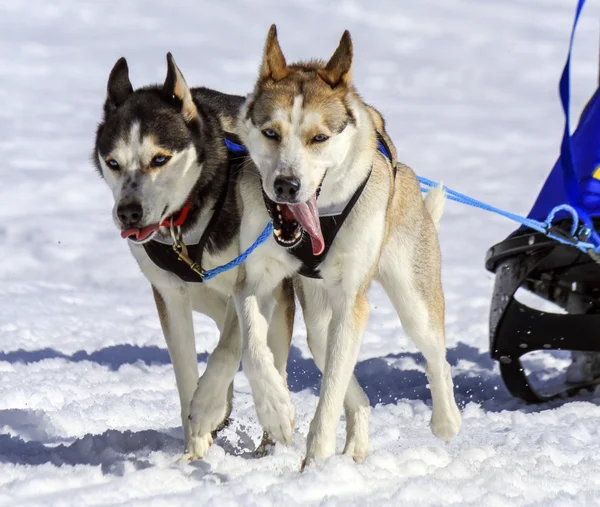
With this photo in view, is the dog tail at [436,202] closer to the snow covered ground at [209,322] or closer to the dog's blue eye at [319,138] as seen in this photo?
the snow covered ground at [209,322]

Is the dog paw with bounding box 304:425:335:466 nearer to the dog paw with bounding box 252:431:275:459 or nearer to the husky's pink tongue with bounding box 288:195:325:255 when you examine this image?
the dog paw with bounding box 252:431:275:459

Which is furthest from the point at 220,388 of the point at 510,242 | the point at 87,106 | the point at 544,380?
the point at 87,106

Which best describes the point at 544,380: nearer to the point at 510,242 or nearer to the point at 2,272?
the point at 510,242

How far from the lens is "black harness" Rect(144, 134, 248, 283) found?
353 cm

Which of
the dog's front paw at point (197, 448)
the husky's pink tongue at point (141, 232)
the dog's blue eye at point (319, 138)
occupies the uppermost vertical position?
the dog's blue eye at point (319, 138)

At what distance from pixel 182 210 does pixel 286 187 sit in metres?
0.66

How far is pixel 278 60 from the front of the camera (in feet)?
11.1

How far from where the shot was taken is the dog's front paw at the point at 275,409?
10.3 feet

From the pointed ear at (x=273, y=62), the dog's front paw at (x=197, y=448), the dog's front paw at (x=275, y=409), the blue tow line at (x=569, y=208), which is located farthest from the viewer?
the blue tow line at (x=569, y=208)

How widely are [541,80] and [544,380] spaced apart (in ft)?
28.6

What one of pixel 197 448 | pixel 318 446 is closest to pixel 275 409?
pixel 318 446

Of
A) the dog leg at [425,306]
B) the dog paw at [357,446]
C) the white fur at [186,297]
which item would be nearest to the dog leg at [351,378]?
the dog paw at [357,446]

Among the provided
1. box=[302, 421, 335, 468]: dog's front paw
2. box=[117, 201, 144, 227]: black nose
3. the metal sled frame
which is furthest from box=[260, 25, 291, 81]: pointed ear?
the metal sled frame

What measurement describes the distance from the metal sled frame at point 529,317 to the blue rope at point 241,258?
1.53 metres
